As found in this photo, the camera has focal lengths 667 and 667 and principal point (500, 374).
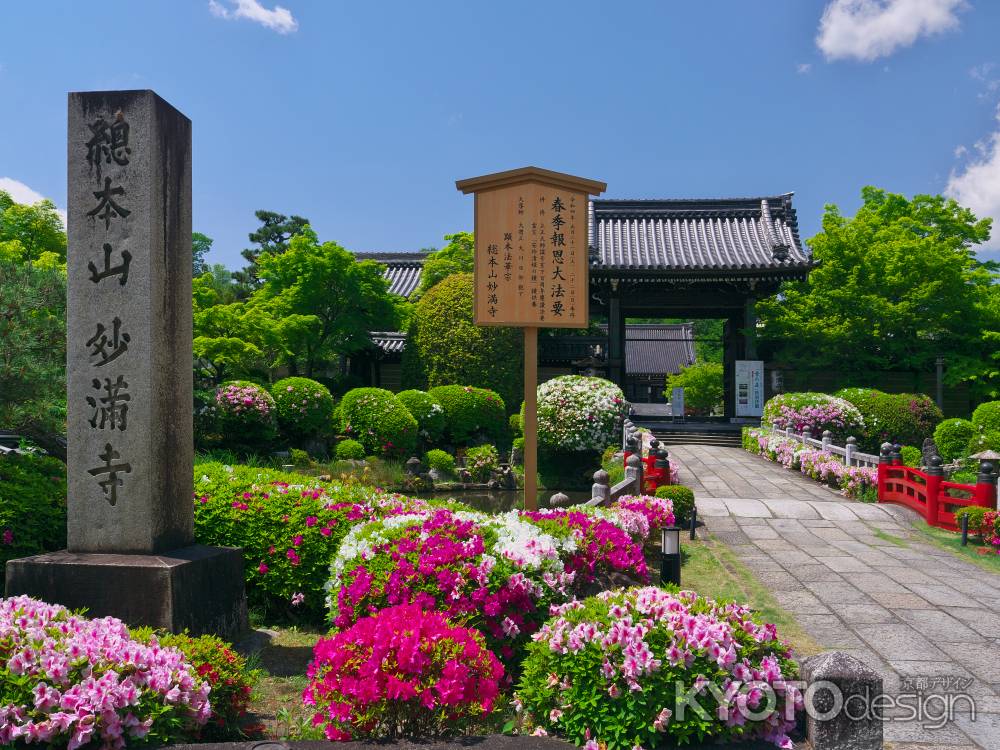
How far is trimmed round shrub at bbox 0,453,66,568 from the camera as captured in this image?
218 inches

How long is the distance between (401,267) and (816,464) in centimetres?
2239

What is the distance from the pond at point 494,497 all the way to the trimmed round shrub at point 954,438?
973 centimetres

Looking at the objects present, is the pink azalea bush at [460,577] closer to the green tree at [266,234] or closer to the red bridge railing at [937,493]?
the red bridge railing at [937,493]

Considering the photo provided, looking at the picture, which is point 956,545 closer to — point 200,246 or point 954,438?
point 954,438

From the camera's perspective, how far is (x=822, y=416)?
18188 mm

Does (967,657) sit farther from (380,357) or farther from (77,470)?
(380,357)

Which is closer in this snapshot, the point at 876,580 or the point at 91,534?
the point at 91,534

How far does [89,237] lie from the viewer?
4.95m

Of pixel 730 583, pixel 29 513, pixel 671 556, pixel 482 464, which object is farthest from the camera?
pixel 482 464

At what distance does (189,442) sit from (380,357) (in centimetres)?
1936

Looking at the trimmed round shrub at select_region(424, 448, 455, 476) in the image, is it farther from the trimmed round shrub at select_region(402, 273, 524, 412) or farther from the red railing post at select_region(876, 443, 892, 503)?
the red railing post at select_region(876, 443, 892, 503)

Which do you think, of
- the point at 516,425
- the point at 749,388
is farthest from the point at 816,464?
the point at 516,425

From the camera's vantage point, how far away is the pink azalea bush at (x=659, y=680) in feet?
10.3

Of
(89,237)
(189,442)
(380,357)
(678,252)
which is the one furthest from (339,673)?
(678,252)
